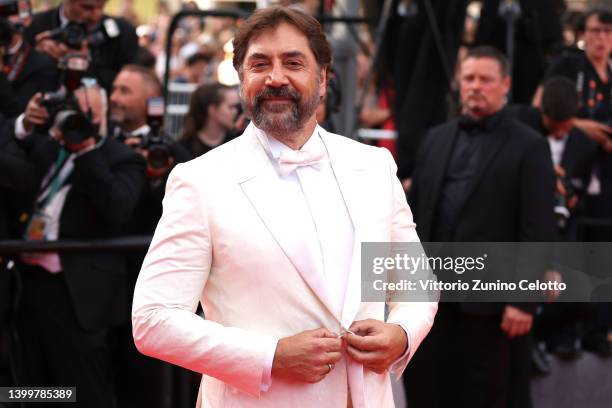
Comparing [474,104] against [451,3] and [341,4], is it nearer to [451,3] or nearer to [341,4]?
[451,3]

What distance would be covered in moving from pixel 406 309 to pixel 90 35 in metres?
3.33

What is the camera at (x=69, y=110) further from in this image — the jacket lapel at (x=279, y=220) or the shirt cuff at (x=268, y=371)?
the shirt cuff at (x=268, y=371)

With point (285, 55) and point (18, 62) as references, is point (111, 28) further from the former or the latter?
point (285, 55)

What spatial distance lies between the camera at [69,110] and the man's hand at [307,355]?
2.30m

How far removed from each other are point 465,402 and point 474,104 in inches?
59.8

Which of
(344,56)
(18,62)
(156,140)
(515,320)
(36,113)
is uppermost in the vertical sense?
(344,56)

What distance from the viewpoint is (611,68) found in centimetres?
758

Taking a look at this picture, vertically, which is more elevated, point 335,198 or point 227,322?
point 335,198

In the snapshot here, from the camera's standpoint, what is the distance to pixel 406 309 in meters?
3.21

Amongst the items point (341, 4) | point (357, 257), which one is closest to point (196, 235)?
point (357, 257)

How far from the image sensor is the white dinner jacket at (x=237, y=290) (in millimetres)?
2918

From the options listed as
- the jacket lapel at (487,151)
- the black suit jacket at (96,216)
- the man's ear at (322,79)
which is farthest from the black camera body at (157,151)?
the man's ear at (322,79)

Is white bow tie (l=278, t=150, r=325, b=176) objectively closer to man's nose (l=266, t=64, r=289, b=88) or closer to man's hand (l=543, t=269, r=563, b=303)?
man's nose (l=266, t=64, r=289, b=88)

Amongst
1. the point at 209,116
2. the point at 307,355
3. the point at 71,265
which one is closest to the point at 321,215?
the point at 307,355
